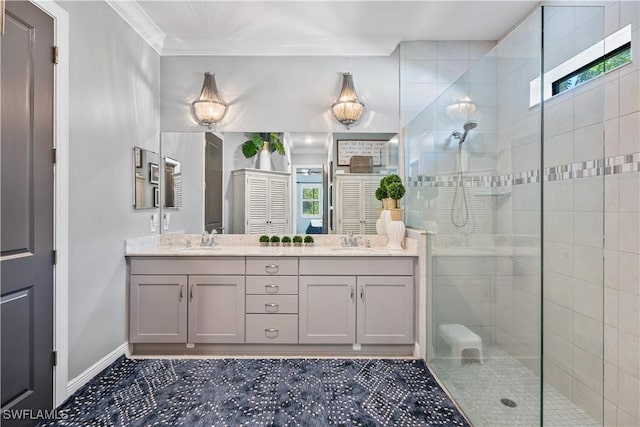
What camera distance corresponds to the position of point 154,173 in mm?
2846

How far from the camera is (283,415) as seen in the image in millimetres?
1798

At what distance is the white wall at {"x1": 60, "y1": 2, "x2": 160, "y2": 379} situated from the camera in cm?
196

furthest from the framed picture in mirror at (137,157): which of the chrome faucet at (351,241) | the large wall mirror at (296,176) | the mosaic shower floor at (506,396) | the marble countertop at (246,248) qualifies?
the mosaic shower floor at (506,396)

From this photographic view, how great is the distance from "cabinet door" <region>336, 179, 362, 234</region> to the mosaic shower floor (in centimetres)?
148

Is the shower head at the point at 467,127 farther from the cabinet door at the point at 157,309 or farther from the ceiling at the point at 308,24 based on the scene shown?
the cabinet door at the point at 157,309

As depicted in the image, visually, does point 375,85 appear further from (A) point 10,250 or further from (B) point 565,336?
(A) point 10,250

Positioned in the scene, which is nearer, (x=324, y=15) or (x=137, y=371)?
(x=137, y=371)

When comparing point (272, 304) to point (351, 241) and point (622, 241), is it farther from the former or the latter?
point (622, 241)

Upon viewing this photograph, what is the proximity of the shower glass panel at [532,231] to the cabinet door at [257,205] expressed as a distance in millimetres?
1784

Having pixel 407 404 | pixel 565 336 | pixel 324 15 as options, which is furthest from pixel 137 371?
pixel 324 15

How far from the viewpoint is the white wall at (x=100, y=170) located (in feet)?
6.43

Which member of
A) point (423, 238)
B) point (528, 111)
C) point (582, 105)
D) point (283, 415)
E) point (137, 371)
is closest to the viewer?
point (528, 111)

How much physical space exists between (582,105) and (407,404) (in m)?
1.83

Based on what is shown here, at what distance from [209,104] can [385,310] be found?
2.38m
